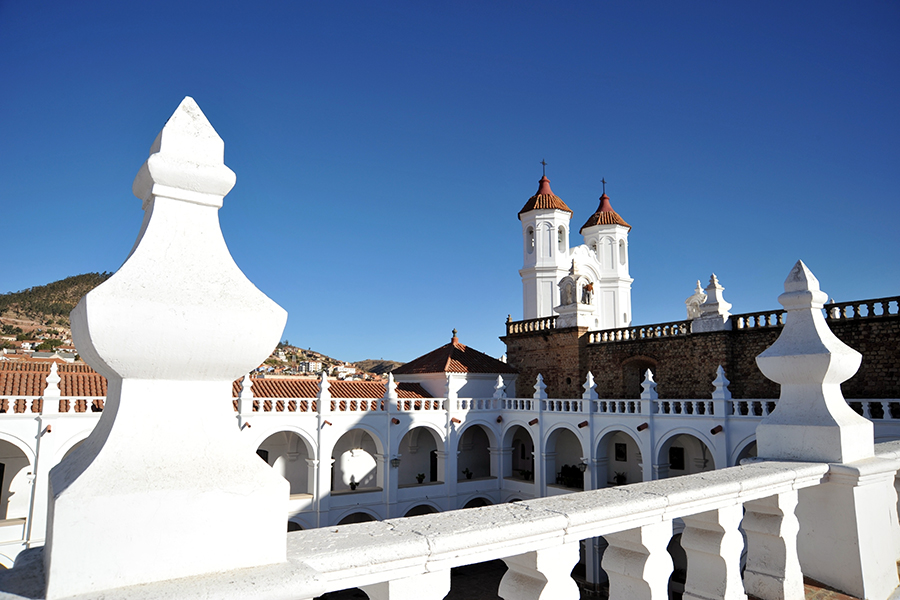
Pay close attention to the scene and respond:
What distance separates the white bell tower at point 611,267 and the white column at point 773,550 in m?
30.0

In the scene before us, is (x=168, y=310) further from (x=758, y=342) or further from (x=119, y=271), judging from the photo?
(x=758, y=342)

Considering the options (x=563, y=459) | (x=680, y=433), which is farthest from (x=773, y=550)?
(x=563, y=459)

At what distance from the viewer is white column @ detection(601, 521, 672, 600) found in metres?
2.63

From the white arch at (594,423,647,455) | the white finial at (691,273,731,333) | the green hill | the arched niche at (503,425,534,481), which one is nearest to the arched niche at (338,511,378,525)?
the arched niche at (503,425,534,481)

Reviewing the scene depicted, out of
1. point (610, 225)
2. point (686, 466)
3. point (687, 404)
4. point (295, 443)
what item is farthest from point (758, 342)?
point (295, 443)

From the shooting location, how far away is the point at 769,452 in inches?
163

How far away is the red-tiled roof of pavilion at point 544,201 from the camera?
102ft

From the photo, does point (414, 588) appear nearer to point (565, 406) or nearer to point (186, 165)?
point (186, 165)

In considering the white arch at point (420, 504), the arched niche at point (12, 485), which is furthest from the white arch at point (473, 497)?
the arched niche at point (12, 485)

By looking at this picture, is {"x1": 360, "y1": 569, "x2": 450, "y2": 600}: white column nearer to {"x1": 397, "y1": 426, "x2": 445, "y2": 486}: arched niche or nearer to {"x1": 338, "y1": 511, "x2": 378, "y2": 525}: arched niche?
{"x1": 338, "y1": 511, "x2": 378, "y2": 525}: arched niche

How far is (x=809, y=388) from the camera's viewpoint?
4.04 meters

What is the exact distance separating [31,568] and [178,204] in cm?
122

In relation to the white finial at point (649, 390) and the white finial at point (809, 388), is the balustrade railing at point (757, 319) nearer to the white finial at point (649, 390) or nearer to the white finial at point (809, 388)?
the white finial at point (649, 390)

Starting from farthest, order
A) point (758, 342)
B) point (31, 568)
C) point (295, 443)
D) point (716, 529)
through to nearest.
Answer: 1. point (295, 443)
2. point (758, 342)
3. point (716, 529)
4. point (31, 568)
